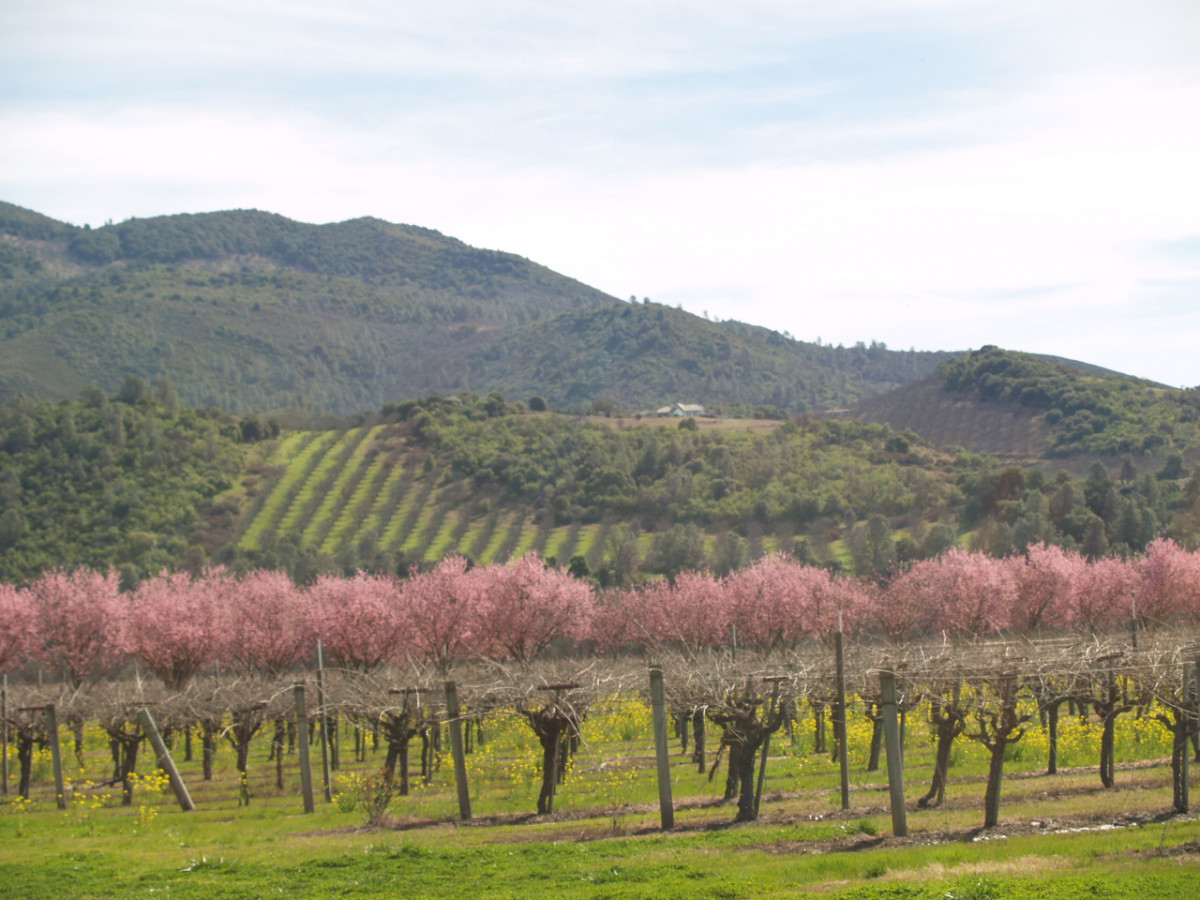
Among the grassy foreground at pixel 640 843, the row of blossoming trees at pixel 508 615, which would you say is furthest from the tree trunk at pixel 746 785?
the row of blossoming trees at pixel 508 615

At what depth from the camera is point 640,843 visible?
52.3ft

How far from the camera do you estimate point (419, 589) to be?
43.6 m

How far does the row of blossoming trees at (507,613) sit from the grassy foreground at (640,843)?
12009mm

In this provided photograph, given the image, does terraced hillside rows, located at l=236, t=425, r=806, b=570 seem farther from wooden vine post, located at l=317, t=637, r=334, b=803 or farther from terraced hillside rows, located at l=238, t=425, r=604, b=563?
wooden vine post, located at l=317, t=637, r=334, b=803

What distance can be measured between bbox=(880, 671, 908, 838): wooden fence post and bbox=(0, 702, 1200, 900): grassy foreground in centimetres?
38

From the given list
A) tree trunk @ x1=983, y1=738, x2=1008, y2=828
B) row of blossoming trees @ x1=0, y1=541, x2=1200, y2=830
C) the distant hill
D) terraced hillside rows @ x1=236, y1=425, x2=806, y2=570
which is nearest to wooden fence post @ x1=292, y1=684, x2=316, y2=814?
row of blossoming trees @ x1=0, y1=541, x2=1200, y2=830

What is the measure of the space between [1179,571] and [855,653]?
21.0m

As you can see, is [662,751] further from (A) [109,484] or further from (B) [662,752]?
(A) [109,484]

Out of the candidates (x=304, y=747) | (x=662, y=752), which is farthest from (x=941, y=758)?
(x=304, y=747)

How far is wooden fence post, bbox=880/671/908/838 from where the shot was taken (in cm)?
1570

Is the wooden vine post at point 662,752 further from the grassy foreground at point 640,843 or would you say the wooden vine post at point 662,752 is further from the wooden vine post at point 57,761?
the wooden vine post at point 57,761

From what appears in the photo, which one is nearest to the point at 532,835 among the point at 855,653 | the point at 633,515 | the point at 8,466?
the point at 855,653

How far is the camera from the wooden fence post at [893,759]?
618 inches

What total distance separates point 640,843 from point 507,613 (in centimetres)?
2354
